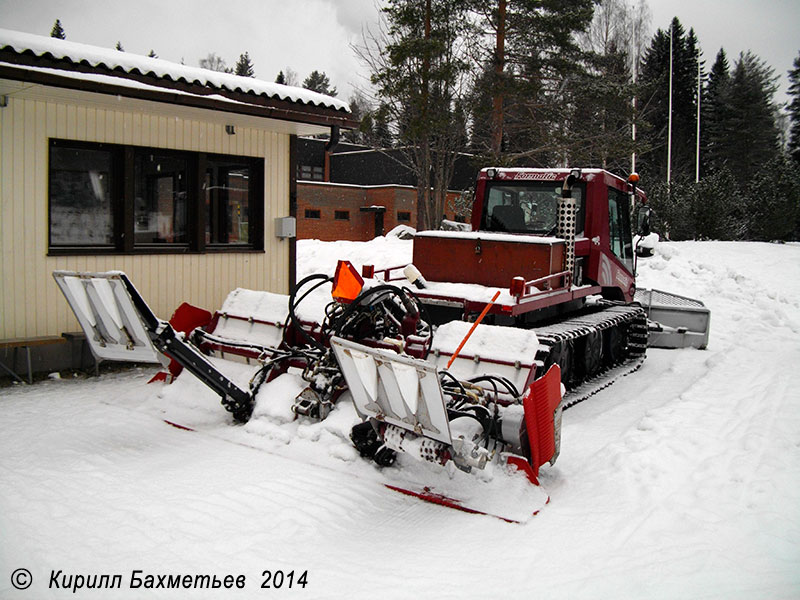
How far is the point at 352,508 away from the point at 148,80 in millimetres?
5409

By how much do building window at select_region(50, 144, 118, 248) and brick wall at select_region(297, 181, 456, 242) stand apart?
22.8 meters

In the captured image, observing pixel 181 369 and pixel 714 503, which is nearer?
pixel 714 503

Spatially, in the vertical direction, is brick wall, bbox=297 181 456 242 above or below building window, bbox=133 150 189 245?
above

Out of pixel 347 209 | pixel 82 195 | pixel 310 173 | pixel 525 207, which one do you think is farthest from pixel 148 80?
pixel 310 173

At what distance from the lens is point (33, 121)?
7316mm

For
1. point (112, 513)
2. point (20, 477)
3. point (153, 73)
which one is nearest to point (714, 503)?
point (112, 513)

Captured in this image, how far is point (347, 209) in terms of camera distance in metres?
32.3

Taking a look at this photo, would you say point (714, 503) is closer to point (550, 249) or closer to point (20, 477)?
point (550, 249)

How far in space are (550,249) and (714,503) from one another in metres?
3.18

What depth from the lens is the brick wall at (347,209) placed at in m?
31.3

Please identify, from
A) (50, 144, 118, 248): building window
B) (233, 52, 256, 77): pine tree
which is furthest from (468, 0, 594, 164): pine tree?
(233, 52, 256, 77): pine tree

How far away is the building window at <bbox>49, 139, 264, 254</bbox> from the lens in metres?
7.71

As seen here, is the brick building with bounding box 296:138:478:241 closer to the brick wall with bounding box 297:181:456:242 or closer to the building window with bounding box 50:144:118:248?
the brick wall with bounding box 297:181:456:242

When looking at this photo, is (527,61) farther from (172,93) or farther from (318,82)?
(318,82)
